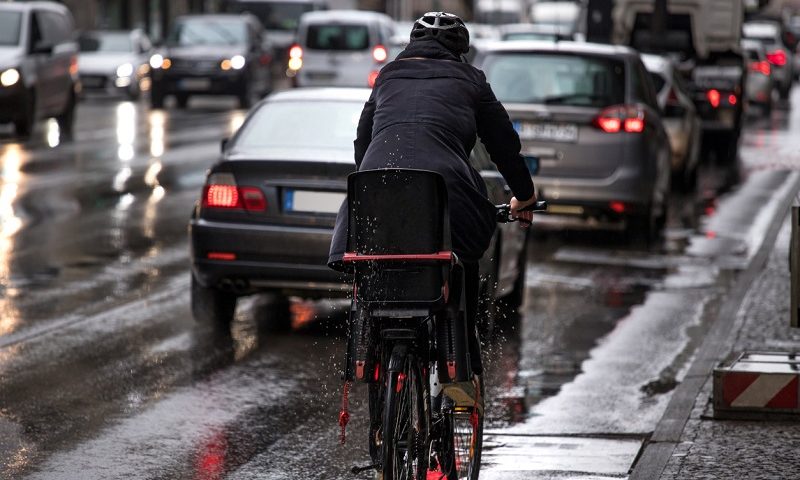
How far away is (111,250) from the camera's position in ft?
44.1

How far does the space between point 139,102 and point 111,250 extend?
26494mm

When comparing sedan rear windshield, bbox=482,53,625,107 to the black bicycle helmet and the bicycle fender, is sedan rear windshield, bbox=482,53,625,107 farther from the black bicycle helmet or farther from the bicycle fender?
the bicycle fender

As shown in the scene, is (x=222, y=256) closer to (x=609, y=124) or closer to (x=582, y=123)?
(x=582, y=123)

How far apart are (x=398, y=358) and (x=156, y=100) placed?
102 feet

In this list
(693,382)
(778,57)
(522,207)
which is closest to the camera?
(522,207)

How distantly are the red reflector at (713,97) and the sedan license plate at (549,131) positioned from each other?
12.3m

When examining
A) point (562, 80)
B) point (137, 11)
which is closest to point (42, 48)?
point (562, 80)

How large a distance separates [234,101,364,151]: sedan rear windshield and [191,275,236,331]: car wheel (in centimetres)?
87

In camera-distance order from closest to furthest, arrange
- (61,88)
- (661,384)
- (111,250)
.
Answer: (661,384)
(111,250)
(61,88)

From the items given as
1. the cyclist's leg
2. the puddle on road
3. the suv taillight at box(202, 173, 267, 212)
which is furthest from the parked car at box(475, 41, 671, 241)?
the cyclist's leg

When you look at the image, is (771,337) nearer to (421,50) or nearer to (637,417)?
(637,417)

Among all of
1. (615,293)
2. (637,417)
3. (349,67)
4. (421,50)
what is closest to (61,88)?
(349,67)

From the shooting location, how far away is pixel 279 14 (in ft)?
161

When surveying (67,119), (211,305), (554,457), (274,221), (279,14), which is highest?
(274,221)
